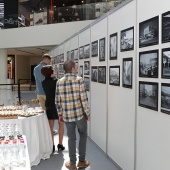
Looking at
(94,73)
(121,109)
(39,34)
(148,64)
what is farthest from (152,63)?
(39,34)

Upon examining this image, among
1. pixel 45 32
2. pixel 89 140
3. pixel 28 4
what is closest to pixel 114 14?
pixel 89 140

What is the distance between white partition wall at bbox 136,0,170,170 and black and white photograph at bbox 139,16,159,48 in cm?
5

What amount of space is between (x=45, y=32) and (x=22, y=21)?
305 centimetres

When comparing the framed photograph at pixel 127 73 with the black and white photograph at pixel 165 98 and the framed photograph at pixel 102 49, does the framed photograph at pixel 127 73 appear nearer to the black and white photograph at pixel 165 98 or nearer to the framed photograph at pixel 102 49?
the black and white photograph at pixel 165 98

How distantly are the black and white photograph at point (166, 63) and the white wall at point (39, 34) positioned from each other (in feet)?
46.4

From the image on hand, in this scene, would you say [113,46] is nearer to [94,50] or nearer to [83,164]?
[94,50]

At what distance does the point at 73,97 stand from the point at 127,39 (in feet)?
3.83

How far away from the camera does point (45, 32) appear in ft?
64.6

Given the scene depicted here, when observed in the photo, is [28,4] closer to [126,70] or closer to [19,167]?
[126,70]

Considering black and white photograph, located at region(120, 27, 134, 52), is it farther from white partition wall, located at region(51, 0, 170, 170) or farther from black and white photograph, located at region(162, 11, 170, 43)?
black and white photograph, located at region(162, 11, 170, 43)

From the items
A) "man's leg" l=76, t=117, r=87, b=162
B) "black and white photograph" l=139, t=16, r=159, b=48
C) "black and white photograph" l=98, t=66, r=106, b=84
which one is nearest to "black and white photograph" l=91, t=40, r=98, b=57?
"black and white photograph" l=98, t=66, r=106, b=84

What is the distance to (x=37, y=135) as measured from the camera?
4.87 m

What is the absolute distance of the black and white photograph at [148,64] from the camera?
3340mm

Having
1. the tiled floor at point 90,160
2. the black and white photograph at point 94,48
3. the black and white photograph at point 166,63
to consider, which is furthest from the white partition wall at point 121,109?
the black and white photograph at point 94,48
